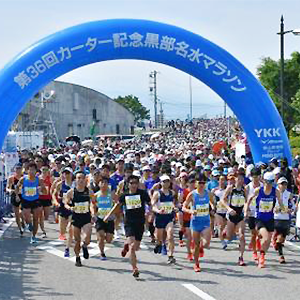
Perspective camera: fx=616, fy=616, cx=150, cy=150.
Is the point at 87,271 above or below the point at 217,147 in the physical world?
below

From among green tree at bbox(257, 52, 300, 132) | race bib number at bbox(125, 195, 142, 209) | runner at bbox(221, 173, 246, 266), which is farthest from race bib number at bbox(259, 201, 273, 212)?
green tree at bbox(257, 52, 300, 132)

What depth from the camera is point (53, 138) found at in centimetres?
5378

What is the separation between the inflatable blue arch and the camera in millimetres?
16500

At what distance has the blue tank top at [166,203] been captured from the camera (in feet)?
34.7

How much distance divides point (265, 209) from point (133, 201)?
2248mm

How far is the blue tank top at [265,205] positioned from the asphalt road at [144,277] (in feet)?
2.74

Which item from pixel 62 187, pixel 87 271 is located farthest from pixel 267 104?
pixel 87 271

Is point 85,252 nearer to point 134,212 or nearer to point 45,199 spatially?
point 134,212

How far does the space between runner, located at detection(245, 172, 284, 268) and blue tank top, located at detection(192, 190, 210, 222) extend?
0.81 m

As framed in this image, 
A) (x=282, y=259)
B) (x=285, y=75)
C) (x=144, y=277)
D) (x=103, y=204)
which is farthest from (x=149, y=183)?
(x=285, y=75)

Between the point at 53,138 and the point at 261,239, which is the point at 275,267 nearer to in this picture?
the point at 261,239

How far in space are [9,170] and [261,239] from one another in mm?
10089

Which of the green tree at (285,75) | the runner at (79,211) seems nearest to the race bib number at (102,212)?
the runner at (79,211)

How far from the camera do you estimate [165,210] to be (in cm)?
1057
